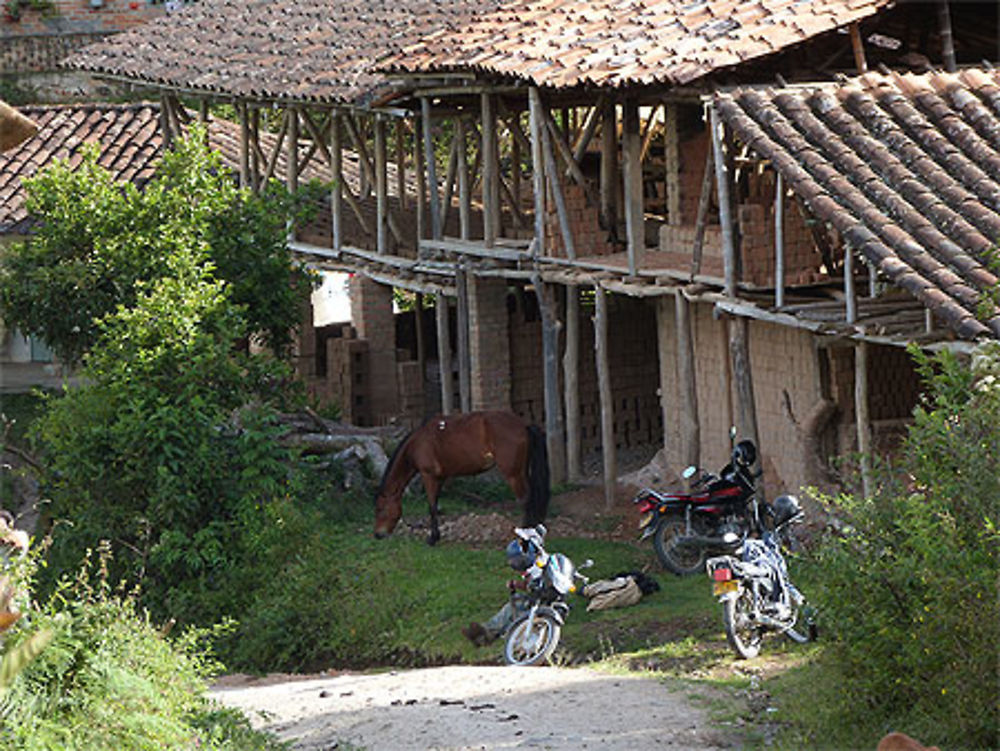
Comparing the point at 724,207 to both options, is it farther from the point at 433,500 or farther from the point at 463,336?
the point at 463,336

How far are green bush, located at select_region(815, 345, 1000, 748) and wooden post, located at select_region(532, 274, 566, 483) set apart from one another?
9.36 metres

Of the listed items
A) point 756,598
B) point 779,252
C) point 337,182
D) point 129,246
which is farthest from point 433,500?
point 337,182

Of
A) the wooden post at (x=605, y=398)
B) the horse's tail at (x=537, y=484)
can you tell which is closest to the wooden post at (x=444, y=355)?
the wooden post at (x=605, y=398)

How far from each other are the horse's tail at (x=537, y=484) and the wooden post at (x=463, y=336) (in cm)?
383

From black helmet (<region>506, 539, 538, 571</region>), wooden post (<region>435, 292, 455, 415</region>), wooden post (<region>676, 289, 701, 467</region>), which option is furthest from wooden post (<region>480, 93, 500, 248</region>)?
black helmet (<region>506, 539, 538, 571</region>)

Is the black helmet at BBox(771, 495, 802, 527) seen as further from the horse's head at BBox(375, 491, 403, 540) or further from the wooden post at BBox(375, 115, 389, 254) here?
the wooden post at BBox(375, 115, 389, 254)

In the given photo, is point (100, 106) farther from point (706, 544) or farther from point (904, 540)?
point (904, 540)

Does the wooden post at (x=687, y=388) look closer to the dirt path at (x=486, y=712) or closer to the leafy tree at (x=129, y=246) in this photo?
the leafy tree at (x=129, y=246)

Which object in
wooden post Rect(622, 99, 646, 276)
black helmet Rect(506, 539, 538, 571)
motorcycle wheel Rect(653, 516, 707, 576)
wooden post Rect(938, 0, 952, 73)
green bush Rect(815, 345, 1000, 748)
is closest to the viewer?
green bush Rect(815, 345, 1000, 748)

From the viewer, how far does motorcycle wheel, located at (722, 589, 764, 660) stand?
516 inches

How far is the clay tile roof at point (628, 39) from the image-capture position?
17.1 metres

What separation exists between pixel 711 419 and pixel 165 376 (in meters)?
5.60

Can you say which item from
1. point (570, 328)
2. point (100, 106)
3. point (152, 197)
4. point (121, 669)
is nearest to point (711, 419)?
point (570, 328)

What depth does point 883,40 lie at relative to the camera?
18672mm
